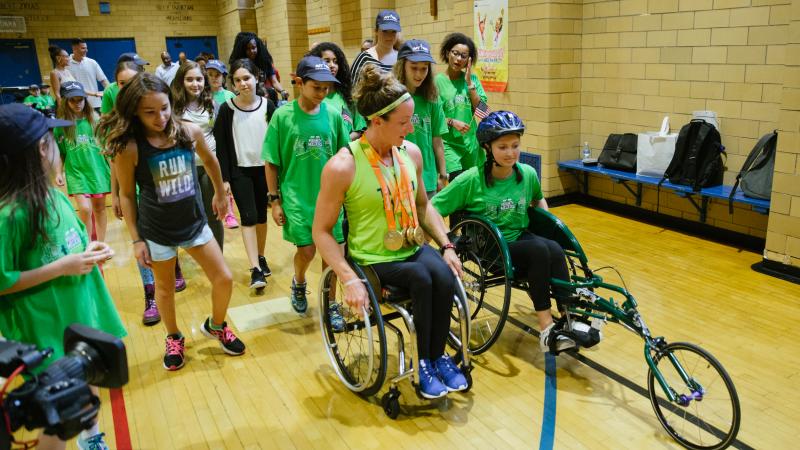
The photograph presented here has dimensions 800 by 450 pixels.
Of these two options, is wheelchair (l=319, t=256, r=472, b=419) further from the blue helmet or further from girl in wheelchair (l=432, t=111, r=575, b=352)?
the blue helmet

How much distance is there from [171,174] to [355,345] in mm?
1237

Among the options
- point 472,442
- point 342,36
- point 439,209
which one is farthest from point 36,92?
point 472,442

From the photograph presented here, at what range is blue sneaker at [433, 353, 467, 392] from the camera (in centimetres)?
237

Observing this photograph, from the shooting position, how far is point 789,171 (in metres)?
3.83

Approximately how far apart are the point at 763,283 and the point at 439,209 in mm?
2274

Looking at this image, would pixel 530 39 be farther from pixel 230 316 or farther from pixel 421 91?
pixel 230 316

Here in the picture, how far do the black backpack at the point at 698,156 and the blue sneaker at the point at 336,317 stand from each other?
9.96ft

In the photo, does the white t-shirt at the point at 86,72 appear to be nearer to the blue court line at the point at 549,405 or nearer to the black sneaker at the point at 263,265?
the black sneaker at the point at 263,265

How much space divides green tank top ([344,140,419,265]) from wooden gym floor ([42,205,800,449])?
65 cm

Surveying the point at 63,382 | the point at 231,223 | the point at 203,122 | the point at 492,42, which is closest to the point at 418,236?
the point at 63,382

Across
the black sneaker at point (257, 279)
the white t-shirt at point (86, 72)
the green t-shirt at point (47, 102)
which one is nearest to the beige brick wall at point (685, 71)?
the black sneaker at point (257, 279)

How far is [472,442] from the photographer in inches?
90.0

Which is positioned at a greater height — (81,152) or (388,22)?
(388,22)

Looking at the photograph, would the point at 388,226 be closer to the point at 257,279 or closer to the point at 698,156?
the point at 257,279
